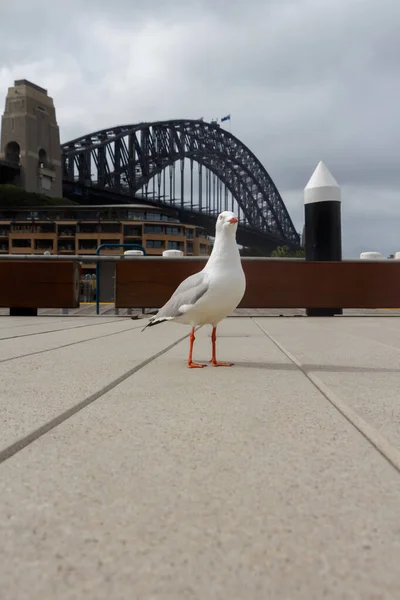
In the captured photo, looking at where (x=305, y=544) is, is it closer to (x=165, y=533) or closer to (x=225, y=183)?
(x=165, y=533)

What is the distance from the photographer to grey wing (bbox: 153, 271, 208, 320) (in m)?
3.44

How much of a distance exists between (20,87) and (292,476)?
71208mm

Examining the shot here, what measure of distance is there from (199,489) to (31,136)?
228 feet

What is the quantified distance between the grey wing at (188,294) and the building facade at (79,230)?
58.3 meters

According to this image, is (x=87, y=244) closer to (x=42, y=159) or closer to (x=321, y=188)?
(x=42, y=159)

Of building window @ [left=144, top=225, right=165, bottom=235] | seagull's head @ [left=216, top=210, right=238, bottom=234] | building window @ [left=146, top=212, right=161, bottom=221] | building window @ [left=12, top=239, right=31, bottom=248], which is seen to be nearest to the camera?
seagull's head @ [left=216, top=210, right=238, bottom=234]

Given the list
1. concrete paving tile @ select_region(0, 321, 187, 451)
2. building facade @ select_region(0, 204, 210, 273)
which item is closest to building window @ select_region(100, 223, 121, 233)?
building facade @ select_region(0, 204, 210, 273)

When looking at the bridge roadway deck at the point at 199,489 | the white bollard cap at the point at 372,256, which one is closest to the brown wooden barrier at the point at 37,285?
the white bollard cap at the point at 372,256

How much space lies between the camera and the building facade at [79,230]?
6372 cm

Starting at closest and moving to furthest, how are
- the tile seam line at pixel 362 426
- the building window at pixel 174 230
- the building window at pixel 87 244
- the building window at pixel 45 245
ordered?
the tile seam line at pixel 362 426 < the building window at pixel 45 245 < the building window at pixel 87 244 < the building window at pixel 174 230

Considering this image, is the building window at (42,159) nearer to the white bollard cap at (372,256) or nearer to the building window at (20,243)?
the building window at (20,243)

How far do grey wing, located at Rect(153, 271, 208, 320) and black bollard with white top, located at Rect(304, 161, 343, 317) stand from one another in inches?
261

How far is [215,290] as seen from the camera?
3.40 m

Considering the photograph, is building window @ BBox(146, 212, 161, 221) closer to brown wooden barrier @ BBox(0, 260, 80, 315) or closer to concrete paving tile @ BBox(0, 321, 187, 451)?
brown wooden barrier @ BBox(0, 260, 80, 315)
